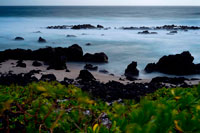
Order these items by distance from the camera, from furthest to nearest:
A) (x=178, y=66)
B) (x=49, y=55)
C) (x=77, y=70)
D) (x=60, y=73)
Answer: (x=49, y=55), (x=178, y=66), (x=77, y=70), (x=60, y=73)

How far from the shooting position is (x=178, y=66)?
12.4 m

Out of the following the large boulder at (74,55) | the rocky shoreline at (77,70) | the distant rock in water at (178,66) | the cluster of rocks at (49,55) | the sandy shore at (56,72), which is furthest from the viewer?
the large boulder at (74,55)

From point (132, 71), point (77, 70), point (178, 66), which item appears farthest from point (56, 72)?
point (178, 66)

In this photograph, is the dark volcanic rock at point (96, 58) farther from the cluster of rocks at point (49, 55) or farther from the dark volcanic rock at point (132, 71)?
the dark volcanic rock at point (132, 71)

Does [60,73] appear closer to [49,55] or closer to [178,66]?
[49,55]

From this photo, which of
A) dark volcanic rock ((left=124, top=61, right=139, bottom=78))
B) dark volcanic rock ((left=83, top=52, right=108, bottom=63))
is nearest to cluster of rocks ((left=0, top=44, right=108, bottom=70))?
dark volcanic rock ((left=83, top=52, right=108, bottom=63))

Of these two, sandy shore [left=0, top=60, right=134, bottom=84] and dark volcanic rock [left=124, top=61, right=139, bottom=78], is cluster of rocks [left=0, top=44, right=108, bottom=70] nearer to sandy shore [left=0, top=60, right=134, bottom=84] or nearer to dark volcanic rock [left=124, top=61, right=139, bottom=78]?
sandy shore [left=0, top=60, right=134, bottom=84]

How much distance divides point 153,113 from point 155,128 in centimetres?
8

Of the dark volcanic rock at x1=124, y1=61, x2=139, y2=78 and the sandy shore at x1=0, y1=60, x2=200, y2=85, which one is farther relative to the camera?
the dark volcanic rock at x1=124, y1=61, x2=139, y2=78

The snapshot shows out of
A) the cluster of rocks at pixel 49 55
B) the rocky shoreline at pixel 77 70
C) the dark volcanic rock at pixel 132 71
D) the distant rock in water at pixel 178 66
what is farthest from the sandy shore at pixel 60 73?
the distant rock in water at pixel 178 66

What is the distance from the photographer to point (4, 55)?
45.5 ft

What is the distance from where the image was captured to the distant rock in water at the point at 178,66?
40.8 feet

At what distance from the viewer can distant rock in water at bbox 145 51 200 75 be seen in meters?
12.4

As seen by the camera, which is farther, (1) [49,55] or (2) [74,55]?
(2) [74,55]
